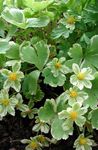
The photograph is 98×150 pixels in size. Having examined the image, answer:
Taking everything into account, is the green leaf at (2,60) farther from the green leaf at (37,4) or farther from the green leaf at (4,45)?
the green leaf at (37,4)

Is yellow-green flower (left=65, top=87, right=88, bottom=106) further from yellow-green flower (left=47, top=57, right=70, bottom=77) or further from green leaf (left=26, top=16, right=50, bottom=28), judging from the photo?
green leaf (left=26, top=16, right=50, bottom=28)

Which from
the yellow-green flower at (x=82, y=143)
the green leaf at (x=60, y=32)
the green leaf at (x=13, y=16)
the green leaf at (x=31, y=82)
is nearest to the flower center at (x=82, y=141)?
the yellow-green flower at (x=82, y=143)

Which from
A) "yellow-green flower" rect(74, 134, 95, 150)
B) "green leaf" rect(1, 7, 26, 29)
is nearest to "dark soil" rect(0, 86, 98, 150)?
"yellow-green flower" rect(74, 134, 95, 150)

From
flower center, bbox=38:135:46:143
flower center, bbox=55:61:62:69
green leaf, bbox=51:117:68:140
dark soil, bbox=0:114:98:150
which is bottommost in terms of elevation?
dark soil, bbox=0:114:98:150

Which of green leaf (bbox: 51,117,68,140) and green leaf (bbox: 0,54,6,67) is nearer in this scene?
green leaf (bbox: 51,117,68,140)

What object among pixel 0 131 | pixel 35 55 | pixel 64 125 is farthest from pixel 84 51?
pixel 0 131

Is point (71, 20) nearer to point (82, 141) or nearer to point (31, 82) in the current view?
point (31, 82)

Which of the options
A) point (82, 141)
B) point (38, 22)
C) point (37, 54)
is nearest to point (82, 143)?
point (82, 141)
